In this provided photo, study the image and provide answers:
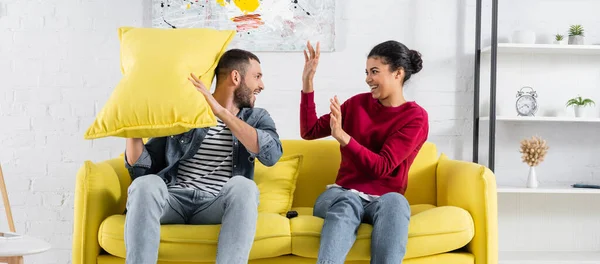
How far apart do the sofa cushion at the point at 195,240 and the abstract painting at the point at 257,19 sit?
1.29m

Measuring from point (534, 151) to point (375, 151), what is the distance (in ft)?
3.55

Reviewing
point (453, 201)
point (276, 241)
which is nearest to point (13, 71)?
point (276, 241)

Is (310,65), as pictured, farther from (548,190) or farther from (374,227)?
(548,190)

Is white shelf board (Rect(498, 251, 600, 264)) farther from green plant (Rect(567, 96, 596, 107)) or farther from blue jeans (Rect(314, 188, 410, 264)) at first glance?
blue jeans (Rect(314, 188, 410, 264))

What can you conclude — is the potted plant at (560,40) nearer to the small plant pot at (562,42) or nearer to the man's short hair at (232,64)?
the small plant pot at (562,42)

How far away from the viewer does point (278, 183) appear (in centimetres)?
274

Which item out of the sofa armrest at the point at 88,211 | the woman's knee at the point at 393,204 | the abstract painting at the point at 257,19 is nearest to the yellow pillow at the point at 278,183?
the woman's knee at the point at 393,204

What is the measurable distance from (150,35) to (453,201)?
133 centimetres

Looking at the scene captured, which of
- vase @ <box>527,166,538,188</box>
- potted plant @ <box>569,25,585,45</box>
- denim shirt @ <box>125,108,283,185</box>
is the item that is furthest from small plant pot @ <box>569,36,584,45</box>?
denim shirt @ <box>125,108,283,185</box>

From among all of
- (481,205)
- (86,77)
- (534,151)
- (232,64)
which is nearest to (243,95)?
(232,64)

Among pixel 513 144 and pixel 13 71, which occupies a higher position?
pixel 13 71

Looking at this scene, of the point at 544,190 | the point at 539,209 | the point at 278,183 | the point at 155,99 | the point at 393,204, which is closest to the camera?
the point at 155,99

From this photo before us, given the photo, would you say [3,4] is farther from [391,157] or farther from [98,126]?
[391,157]

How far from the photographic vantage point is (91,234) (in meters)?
2.29
